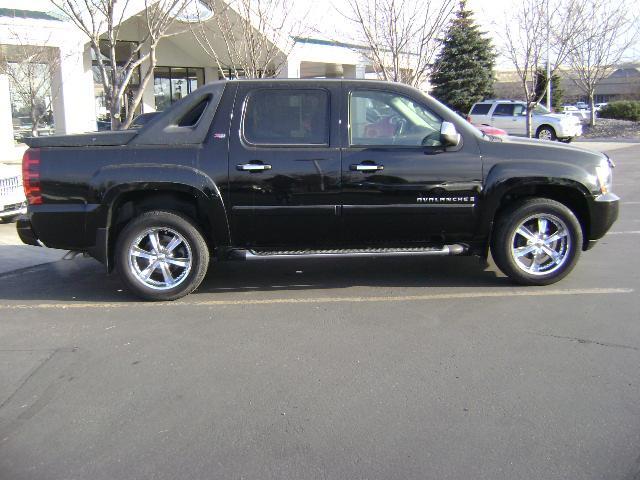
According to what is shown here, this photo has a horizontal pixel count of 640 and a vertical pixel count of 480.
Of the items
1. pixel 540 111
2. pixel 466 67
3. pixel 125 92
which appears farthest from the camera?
pixel 466 67

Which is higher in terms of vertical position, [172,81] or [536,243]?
[172,81]

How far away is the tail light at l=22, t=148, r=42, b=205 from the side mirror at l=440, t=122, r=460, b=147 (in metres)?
3.53

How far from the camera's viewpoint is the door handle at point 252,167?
530cm

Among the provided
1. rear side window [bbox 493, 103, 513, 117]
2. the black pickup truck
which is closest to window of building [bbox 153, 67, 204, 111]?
rear side window [bbox 493, 103, 513, 117]

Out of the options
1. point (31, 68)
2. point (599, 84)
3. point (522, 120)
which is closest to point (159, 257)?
point (31, 68)

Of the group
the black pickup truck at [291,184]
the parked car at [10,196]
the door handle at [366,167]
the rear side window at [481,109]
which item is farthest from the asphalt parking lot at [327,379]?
the rear side window at [481,109]

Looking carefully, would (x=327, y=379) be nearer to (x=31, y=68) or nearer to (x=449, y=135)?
(x=449, y=135)

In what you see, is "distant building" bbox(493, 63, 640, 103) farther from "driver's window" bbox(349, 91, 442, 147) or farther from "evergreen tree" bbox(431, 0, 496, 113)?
"driver's window" bbox(349, 91, 442, 147)

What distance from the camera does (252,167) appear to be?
5297mm

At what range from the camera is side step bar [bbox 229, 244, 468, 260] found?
552cm

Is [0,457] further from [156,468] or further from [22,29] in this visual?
[22,29]

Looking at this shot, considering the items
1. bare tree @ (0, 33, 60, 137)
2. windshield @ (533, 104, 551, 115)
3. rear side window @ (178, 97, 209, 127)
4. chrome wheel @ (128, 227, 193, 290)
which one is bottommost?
chrome wheel @ (128, 227, 193, 290)

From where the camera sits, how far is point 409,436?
3174mm

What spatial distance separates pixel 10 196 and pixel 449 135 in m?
7.30
